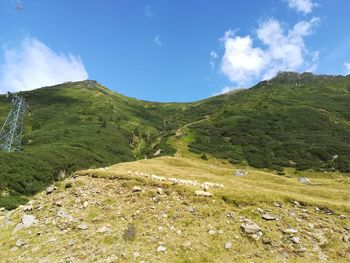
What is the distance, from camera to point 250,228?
777 inches

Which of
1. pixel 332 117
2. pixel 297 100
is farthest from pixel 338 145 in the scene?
pixel 297 100

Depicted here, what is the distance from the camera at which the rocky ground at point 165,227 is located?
1827cm

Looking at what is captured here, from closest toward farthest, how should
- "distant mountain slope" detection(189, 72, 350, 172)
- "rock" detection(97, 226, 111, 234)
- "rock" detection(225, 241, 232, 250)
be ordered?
"rock" detection(225, 241, 232, 250) < "rock" detection(97, 226, 111, 234) < "distant mountain slope" detection(189, 72, 350, 172)

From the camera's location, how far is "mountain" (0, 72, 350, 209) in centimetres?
6898

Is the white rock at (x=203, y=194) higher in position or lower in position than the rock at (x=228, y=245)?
higher

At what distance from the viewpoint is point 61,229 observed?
20.7 meters

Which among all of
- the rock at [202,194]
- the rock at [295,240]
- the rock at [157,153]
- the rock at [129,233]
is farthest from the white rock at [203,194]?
the rock at [157,153]

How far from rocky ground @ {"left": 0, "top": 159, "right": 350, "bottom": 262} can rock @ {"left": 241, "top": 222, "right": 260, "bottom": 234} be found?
55mm

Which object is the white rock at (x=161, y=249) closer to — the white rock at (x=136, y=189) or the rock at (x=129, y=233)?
the rock at (x=129, y=233)

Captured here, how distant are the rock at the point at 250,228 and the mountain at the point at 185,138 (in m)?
37.1

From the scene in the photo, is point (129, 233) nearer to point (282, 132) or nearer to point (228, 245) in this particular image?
point (228, 245)

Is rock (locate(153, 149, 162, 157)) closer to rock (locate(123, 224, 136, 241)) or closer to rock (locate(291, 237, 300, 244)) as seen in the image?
rock (locate(123, 224, 136, 241))

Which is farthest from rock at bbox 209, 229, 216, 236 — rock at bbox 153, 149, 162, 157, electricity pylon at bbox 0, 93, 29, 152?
rock at bbox 153, 149, 162, 157

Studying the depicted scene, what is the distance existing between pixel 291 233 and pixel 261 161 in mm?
75706
